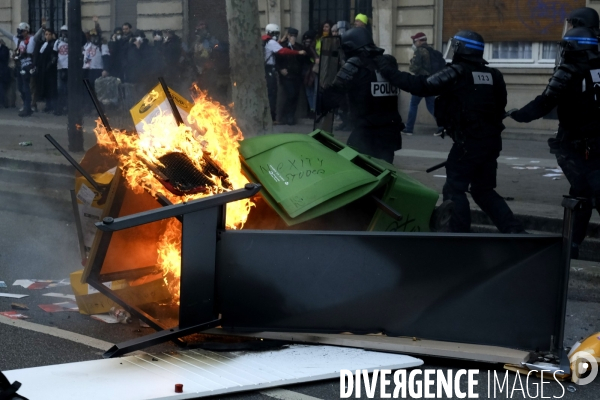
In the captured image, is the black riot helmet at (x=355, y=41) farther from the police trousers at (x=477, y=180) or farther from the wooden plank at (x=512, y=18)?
the wooden plank at (x=512, y=18)

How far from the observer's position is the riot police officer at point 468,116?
6.70 metres

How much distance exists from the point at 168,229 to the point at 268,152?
2.60 ft

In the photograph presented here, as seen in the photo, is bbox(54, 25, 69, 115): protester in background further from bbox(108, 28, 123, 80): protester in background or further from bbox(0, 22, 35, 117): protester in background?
bbox(108, 28, 123, 80): protester in background

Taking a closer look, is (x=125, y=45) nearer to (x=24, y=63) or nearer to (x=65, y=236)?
(x=24, y=63)

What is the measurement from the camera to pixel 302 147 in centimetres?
566

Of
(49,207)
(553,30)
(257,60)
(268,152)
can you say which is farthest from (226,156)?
(553,30)

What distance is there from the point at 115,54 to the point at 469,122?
13586 millimetres

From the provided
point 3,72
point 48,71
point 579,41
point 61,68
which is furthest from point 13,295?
point 3,72

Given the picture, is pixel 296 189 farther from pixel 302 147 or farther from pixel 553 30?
pixel 553 30

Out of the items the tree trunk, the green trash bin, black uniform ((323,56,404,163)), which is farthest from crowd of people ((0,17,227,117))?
the green trash bin

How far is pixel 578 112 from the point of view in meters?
6.65

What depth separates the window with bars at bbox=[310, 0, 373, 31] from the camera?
17.8 meters

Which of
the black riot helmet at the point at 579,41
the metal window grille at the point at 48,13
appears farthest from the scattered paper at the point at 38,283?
the metal window grille at the point at 48,13

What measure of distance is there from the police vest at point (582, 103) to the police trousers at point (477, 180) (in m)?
0.54
